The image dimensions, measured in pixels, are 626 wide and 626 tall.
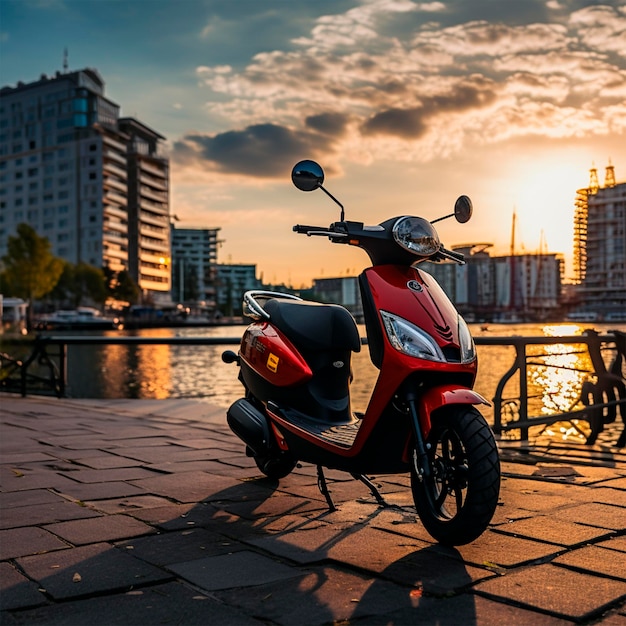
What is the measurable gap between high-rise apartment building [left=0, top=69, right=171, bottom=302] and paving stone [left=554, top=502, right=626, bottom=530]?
109034 millimetres

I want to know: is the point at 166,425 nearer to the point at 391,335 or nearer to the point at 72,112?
the point at 391,335

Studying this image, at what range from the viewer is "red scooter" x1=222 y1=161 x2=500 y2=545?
125 inches

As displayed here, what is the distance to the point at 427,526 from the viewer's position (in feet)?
10.8

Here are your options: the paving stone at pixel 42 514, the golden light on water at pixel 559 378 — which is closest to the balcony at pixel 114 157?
the golden light on water at pixel 559 378

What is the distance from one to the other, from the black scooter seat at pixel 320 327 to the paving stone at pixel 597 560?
150cm

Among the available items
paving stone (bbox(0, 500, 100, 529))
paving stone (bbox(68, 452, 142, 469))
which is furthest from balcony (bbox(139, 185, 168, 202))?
paving stone (bbox(0, 500, 100, 529))

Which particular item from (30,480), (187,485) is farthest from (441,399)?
(30,480)

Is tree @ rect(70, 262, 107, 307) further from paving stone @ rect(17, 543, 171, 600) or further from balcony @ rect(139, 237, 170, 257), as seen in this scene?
paving stone @ rect(17, 543, 171, 600)

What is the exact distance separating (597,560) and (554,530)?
1.46 feet

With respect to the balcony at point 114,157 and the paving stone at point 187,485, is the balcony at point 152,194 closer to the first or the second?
the balcony at point 114,157

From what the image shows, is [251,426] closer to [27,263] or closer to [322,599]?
[322,599]

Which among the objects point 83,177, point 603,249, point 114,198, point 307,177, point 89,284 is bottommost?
point 307,177

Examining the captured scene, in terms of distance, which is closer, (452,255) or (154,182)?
(452,255)

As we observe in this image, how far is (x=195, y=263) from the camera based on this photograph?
586 ft
